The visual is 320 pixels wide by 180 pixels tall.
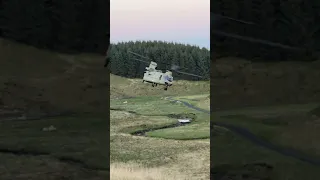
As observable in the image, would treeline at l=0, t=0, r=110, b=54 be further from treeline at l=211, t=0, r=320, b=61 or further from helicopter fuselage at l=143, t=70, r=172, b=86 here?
helicopter fuselage at l=143, t=70, r=172, b=86

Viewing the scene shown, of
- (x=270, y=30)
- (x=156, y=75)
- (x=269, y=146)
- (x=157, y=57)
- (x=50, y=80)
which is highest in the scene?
(x=157, y=57)

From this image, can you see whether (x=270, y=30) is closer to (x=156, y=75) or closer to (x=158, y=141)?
(x=158, y=141)

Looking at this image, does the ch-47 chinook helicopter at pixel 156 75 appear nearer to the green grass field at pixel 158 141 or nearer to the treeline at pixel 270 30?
the green grass field at pixel 158 141

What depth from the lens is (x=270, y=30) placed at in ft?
6.30

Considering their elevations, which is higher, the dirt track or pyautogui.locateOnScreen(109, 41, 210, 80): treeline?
pyautogui.locateOnScreen(109, 41, 210, 80): treeline

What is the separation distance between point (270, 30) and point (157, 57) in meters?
12.5

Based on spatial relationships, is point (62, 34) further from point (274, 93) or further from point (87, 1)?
point (274, 93)

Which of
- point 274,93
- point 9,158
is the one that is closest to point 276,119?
point 274,93

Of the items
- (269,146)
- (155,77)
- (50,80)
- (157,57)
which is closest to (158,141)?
(155,77)

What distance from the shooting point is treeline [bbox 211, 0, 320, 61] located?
6.28ft

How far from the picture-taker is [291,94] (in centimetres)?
192

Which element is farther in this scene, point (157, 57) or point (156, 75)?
point (157, 57)

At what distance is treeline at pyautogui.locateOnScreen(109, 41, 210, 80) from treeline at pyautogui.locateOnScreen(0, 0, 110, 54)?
1155 cm

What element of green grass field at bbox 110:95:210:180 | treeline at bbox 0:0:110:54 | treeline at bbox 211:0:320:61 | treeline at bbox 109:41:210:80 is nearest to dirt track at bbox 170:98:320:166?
treeline at bbox 211:0:320:61
